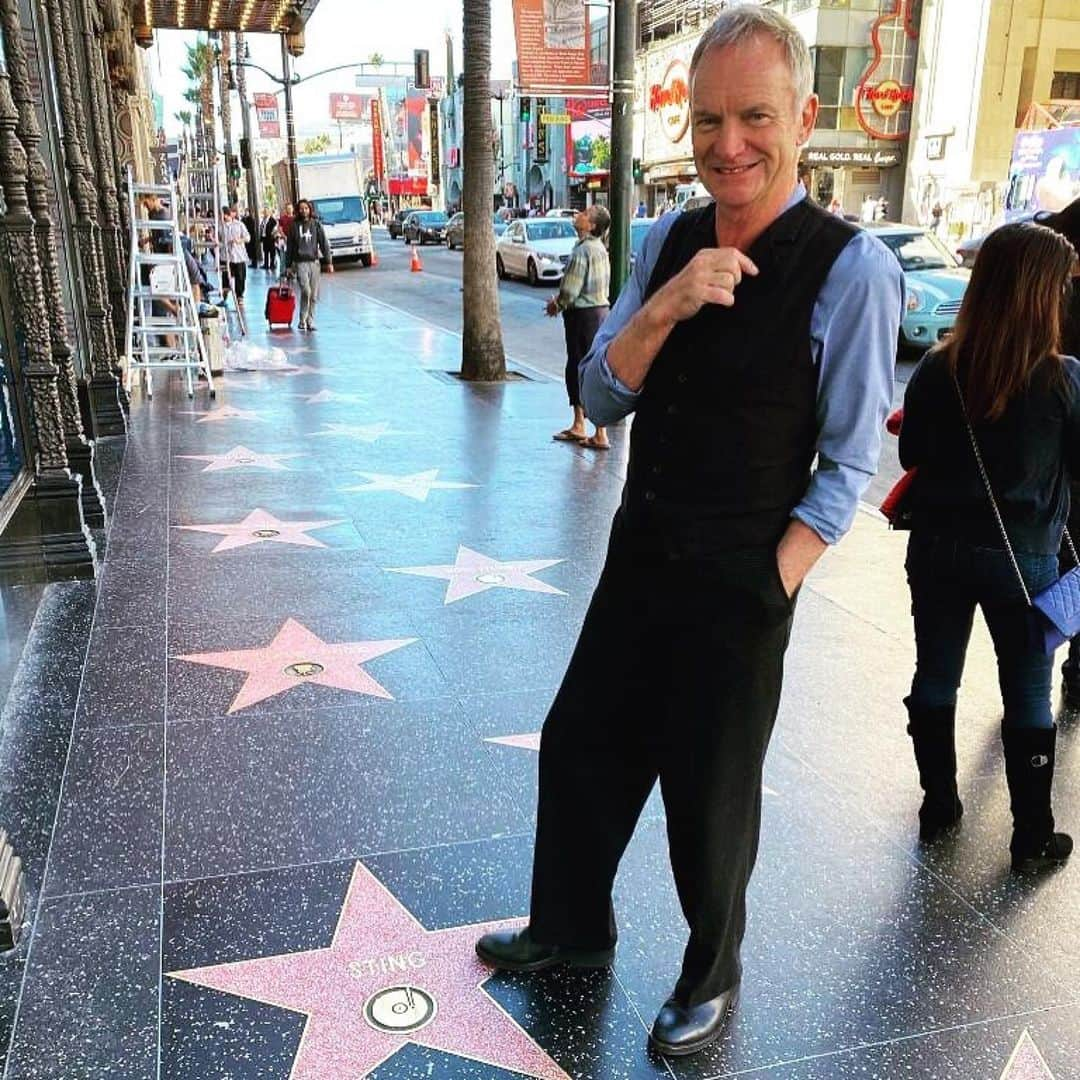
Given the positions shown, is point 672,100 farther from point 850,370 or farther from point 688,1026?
point 688,1026

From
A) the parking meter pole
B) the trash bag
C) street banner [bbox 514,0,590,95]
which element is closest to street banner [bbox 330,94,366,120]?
the trash bag

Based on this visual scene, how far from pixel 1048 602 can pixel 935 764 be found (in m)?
0.63

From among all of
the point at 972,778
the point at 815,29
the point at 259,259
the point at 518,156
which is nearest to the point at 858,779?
the point at 972,778

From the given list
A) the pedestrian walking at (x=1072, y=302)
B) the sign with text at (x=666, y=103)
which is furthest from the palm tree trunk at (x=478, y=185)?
the sign with text at (x=666, y=103)

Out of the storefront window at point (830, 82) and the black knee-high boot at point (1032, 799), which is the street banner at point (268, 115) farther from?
the black knee-high boot at point (1032, 799)

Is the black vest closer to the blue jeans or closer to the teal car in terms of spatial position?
the blue jeans

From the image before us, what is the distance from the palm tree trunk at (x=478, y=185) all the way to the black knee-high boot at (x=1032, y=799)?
894 cm

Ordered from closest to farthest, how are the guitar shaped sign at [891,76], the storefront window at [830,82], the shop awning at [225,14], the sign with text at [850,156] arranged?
1. the shop awning at [225,14]
2. the guitar shaped sign at [891,76]
3. the storefront window at [830,82]
4. the sign with text at [850,156]

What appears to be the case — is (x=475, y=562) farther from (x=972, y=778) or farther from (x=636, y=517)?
(x=636, y=517)

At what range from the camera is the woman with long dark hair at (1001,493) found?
2.85 meters

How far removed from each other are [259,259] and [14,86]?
3459 cm

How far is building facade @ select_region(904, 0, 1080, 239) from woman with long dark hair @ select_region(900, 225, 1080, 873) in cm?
3012

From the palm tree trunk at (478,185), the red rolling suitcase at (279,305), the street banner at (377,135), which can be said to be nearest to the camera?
the palm tree trunk at (478,185)

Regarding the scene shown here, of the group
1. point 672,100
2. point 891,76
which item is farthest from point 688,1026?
point 672,100
